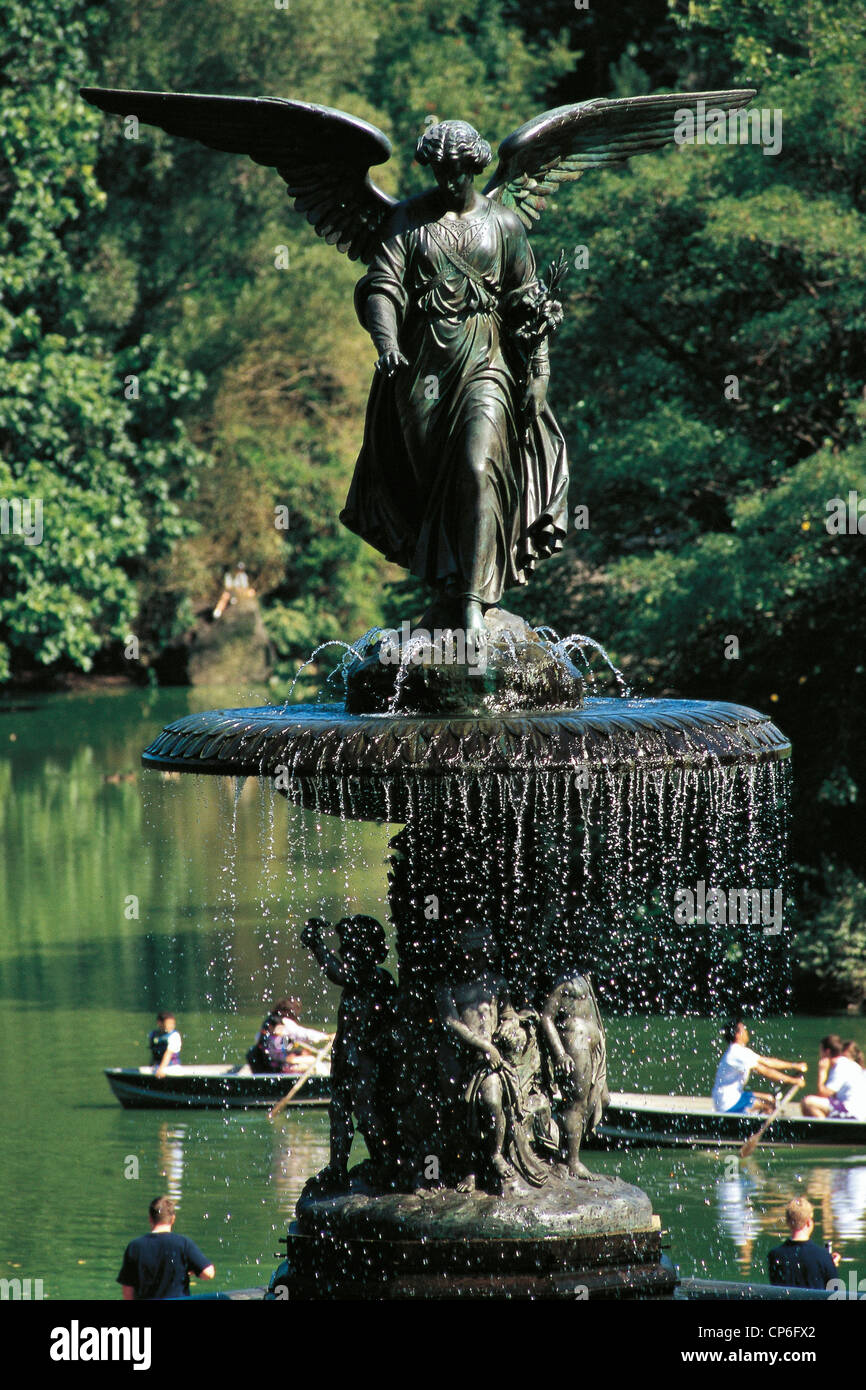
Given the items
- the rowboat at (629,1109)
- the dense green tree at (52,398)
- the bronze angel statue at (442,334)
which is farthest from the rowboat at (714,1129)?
the dense green tree at (52,398)

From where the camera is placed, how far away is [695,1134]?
16375mm

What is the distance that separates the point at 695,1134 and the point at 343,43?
1056 inches

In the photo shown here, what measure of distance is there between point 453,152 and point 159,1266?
5.02 metres

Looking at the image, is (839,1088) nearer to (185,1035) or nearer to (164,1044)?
(164,1044)

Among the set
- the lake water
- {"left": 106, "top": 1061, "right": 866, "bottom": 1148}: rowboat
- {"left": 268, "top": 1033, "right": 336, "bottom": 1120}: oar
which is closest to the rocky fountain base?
the lake water

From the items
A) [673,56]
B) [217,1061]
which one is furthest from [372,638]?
[673,56]

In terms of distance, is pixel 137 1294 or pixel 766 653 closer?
pixel 137 1294

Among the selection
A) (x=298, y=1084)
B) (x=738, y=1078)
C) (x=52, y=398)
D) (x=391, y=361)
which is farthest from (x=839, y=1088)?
(x=52, y=398)

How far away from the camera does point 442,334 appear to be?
909cm

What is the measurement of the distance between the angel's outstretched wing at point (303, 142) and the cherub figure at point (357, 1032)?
9.27 ft

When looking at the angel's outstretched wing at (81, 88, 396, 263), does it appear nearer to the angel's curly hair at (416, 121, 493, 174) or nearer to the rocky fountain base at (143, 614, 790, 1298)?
Answer: the angel's curly hair at (416, 121, 493, 174)

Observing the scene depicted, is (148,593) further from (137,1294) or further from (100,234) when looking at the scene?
(137,1294)

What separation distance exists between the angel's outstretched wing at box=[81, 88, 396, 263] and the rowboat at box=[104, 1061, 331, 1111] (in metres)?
9.36

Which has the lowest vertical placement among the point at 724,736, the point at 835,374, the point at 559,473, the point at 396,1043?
the point at 396,1043
